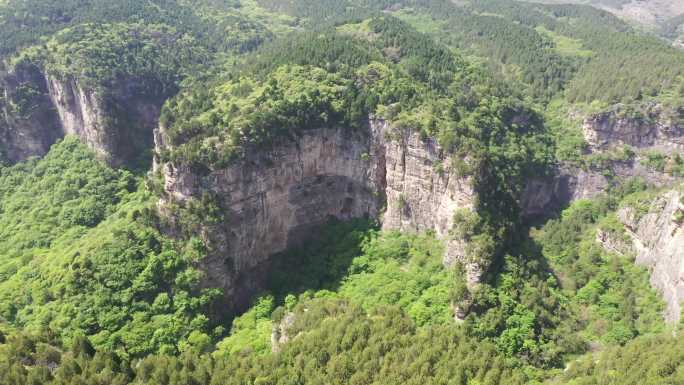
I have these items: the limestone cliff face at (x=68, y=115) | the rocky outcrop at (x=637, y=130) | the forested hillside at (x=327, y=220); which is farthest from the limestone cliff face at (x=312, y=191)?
the rocky outcrop at (x=637, y=130)

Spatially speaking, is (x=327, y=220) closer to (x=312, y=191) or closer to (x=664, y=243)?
(x=312, y=191)

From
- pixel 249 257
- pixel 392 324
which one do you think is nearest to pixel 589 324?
pixel 392 324

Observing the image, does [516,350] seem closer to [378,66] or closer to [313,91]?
[313,91]

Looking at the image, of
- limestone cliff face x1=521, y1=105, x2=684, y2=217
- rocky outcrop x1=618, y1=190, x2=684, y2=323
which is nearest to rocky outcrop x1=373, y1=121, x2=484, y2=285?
rocky outcrop x1=618, y1=190, x2=684, y2=323

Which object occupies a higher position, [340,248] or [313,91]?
[313,91]

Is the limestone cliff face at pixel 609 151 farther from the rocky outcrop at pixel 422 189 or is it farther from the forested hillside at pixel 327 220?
the rocky outcrop at pixel 422 189

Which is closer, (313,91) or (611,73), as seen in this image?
(313,91)
